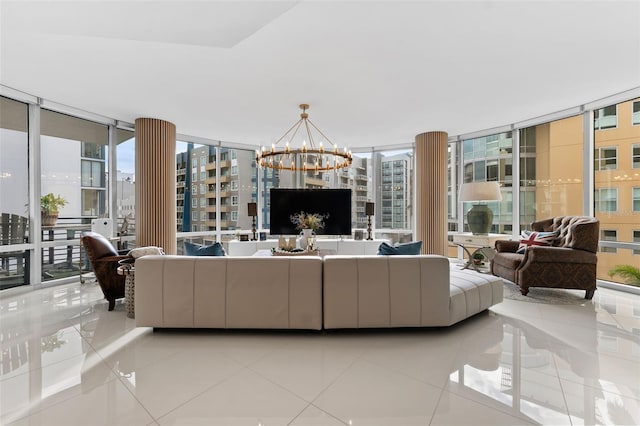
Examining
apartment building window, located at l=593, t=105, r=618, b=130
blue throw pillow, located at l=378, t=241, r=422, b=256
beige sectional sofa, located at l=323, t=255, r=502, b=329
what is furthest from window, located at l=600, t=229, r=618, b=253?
beige sectional sofa, located at l=323, t=255, r=502, b=329

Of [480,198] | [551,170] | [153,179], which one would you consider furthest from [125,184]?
[551,170]

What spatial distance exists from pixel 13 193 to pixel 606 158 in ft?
27.4

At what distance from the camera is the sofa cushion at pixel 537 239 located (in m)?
4.04

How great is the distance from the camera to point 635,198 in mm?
4078

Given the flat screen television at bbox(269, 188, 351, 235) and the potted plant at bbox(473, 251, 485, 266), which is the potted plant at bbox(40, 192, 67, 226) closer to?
the flat screen television at bbox(269, 188, 351, 235)

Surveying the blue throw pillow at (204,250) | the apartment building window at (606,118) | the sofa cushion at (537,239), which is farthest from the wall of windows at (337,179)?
the blue throw pillow at (204,250)

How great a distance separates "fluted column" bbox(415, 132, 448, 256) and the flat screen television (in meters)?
Answer: 1.51

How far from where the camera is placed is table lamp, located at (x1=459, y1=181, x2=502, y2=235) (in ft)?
16.1

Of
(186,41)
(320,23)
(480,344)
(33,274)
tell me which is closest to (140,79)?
(186,41)

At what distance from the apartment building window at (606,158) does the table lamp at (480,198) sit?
51.6 inches

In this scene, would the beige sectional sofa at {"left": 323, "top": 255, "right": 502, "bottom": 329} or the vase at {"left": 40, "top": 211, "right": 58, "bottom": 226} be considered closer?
the beige sectional sofa at {"left": 323, "top": 255, "right": 502, "bottom": 329}

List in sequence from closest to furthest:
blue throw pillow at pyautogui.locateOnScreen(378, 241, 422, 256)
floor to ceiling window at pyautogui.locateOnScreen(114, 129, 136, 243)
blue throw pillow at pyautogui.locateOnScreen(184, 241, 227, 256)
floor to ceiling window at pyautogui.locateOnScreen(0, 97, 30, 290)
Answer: blue throw pillow at pyautogui.locateOnScreen(184, 241, 227, 256) < blue throw pillow at pyautogui.locateOnScreen(378, 241, 422, 256) < floor to ceiling window at pyautogui.locateOnScreen(0, 97, 30, 290) < floor to ceiling window at pyautogui.locateOnScreen(114, 129, 136, 243)

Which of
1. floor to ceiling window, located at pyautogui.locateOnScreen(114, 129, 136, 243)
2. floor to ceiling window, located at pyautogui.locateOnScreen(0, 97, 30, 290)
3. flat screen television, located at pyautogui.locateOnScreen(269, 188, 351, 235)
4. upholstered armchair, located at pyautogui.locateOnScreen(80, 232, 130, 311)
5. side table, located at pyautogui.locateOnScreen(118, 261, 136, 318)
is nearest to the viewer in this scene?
side table, located at pyautogui.locateOnScreen(118, 261, 136, 318)

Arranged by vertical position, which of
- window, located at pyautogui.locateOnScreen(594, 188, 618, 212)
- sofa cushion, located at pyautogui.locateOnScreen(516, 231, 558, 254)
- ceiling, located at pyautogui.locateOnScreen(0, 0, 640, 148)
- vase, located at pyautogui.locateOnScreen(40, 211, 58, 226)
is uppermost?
ceiling, located at pyautogui.locateOnScreen(0, 0, 640, 148)
